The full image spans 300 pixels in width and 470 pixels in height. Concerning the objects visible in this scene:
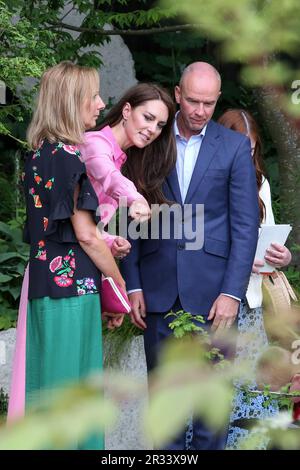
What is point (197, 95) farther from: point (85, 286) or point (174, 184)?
point (85, 286)

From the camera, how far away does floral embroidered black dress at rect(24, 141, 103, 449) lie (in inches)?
134

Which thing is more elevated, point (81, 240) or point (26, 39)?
point (26, 39)

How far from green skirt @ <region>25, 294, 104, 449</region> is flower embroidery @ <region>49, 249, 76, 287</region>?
0.23ft

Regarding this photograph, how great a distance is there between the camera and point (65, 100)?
3396 millimetres

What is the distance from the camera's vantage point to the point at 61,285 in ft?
11.4

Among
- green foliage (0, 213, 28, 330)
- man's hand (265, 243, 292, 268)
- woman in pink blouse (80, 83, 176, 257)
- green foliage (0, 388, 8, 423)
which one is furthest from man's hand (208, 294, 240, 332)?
green foliage (0, 213, 28, 330)

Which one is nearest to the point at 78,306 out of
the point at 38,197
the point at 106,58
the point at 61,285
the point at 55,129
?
the point at 61,285

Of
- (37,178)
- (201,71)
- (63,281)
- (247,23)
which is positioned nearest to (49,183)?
(37,178)

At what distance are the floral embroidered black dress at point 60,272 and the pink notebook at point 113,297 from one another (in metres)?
0.06

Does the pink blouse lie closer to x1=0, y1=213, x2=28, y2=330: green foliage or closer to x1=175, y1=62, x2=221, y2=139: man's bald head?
x1=175, y1=62, x2=221, y2=139: man's bald head

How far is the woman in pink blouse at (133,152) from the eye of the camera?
3576 mm

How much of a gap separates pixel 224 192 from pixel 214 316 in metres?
0.55

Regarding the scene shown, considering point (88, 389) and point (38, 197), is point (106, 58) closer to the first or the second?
point (38, 197)

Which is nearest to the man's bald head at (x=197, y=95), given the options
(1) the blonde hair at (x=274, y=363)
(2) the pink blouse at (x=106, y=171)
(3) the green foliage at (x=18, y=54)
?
(2) the pink blouse at (x=106, y=171)
